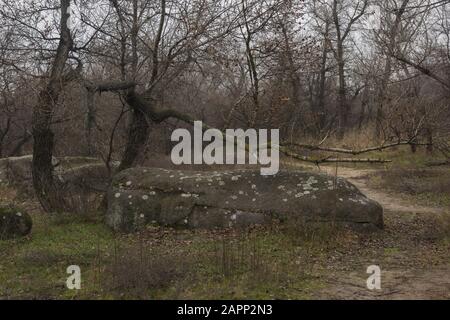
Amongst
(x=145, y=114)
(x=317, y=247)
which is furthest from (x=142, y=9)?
(x=317, y=247)

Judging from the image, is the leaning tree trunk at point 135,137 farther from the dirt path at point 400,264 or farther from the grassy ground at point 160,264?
the dirt path at point 400,264

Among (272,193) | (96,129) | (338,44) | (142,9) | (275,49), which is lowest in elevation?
(272,193)

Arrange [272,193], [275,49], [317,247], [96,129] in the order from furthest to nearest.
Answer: [96,129] → [275,49] → [272,193] → [317,247]

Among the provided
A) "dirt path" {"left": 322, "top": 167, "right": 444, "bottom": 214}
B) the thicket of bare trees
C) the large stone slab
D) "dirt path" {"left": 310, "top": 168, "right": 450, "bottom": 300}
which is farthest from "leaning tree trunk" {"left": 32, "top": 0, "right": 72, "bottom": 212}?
"dirt path" {"left": 322, "top": 167, "right": 444, "bottom": 214}

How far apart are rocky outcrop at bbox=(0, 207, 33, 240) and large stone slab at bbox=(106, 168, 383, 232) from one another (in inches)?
53.5

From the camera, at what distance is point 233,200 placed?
8531 millimetres

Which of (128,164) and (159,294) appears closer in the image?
(159,294)

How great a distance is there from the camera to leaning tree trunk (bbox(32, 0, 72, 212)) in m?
10.8

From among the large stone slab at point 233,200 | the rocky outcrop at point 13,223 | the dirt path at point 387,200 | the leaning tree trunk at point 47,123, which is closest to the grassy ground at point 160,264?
the rocky outcrop at point 13,223

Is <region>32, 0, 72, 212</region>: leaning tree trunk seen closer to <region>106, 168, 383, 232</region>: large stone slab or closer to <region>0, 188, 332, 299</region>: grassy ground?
<region>106, 168, 383, 232</region>: large stone slab

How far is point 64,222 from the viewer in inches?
357

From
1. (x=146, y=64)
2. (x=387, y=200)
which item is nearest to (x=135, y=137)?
(x=146, y=64)

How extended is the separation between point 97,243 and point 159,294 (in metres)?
2.81

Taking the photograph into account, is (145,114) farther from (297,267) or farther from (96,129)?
(297,267)
